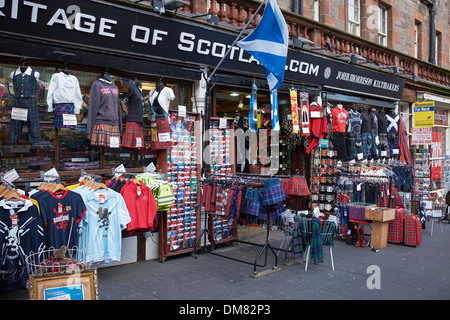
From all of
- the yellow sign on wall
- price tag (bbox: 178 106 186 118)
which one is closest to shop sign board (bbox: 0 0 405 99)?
price tag (bbox: 178 106 186 118)

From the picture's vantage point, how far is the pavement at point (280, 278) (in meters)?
6.07

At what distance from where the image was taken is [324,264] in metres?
7.75

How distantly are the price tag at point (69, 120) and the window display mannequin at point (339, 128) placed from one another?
743 cm

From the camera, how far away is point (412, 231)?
9.25 metres

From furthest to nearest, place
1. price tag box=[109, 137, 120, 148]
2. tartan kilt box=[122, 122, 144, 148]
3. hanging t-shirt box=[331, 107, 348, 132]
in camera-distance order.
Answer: hanging t-shirt box=[331, 107, 348, 132] < tartan kilt box=[122, 122, 144, 148] < price tag box=[109, 137, 120, 148]

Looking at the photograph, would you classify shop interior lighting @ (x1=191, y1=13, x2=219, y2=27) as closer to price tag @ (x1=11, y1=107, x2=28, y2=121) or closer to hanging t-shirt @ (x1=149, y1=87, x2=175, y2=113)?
hanging t-shirt @ (x1=149, y1=87, x2=175, y2=113)

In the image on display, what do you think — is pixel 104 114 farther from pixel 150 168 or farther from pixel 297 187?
pixel 297 187

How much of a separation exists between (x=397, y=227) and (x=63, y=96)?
292 inches

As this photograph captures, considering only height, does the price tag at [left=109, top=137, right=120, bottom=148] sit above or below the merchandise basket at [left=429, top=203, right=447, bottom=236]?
above

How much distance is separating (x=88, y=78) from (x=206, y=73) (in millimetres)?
2586

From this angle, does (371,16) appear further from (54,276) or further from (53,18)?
(54,276)

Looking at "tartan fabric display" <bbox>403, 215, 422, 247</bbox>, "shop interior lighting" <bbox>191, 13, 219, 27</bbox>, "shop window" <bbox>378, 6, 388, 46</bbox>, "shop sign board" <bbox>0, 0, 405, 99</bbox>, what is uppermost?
"shop window" <bbox>378, 6, 388, 46</bbox>

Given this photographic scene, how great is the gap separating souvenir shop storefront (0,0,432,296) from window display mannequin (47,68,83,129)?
2 cm

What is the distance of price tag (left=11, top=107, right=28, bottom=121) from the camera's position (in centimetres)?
623
